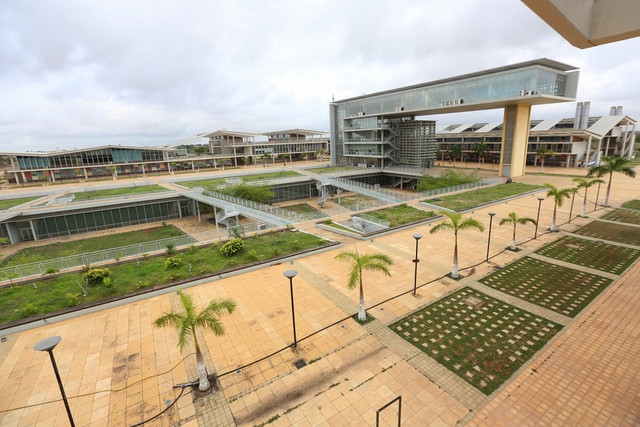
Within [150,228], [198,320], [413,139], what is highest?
[413,139]

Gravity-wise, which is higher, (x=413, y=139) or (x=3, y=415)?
(x=413, y=139)

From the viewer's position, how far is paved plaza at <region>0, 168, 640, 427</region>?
942 centimetres

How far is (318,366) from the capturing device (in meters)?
11.3

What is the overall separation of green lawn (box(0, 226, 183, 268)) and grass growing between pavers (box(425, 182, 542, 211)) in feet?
109

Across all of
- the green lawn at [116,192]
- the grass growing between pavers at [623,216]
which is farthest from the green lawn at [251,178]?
the grass growing between pavers at [623,216]

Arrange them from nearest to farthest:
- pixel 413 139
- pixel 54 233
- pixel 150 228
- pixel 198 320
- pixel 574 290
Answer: pixel 198 320, pixel 574 290, pixel 54 233, pixel 150 228, pixel 413 139

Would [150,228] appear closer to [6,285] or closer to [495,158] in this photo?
[6,285]

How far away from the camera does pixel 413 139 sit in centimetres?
6069

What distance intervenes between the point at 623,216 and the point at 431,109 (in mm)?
31938

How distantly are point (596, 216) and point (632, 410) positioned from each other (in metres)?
28.1

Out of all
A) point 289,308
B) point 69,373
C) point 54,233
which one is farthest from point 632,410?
point 54,233

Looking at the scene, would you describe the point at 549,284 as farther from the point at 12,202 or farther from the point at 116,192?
the point at 12,202

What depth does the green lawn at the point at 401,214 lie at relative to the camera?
29.1 metres

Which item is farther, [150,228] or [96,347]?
[150,228]
